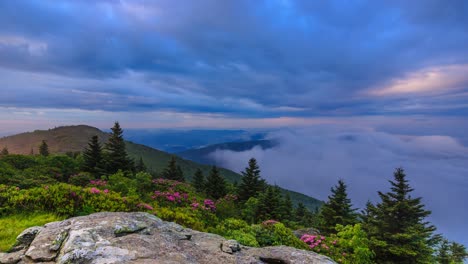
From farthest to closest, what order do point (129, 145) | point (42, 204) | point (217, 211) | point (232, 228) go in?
1. point (129, 145)
2. point (217, 211)
3. point (232, 228)
4. point (42, 204)

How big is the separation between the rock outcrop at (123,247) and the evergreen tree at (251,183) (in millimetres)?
28082

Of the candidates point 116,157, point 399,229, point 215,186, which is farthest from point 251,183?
point 399,229

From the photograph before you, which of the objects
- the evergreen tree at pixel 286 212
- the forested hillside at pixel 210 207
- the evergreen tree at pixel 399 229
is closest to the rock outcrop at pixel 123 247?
the forested hillside at pixel 210 207

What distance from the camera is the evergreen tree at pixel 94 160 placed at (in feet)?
85.7

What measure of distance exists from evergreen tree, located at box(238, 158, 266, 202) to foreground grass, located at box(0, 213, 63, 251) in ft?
88.1

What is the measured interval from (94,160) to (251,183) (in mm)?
20559

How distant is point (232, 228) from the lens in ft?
32.3

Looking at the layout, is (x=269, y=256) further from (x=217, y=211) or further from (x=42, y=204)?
(x=217, y=211)

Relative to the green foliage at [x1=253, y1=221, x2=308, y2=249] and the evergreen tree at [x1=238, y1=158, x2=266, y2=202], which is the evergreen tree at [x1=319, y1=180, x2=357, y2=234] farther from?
the green foliage at [x1=253, y1=221, x2=308, y2=249]

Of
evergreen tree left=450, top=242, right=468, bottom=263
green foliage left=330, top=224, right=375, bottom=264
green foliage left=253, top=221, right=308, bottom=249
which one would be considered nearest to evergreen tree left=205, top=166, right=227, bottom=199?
green foliage left=330, top=224, right=375, bottom=264

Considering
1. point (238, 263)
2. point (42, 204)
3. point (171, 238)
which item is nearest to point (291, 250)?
point (238, 263)

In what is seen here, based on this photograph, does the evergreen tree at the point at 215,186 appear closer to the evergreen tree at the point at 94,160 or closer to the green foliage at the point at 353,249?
the evergreen tree at the point at 94,160

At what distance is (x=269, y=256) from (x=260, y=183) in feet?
96.6

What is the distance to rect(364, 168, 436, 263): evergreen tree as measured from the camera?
52.2 feet
